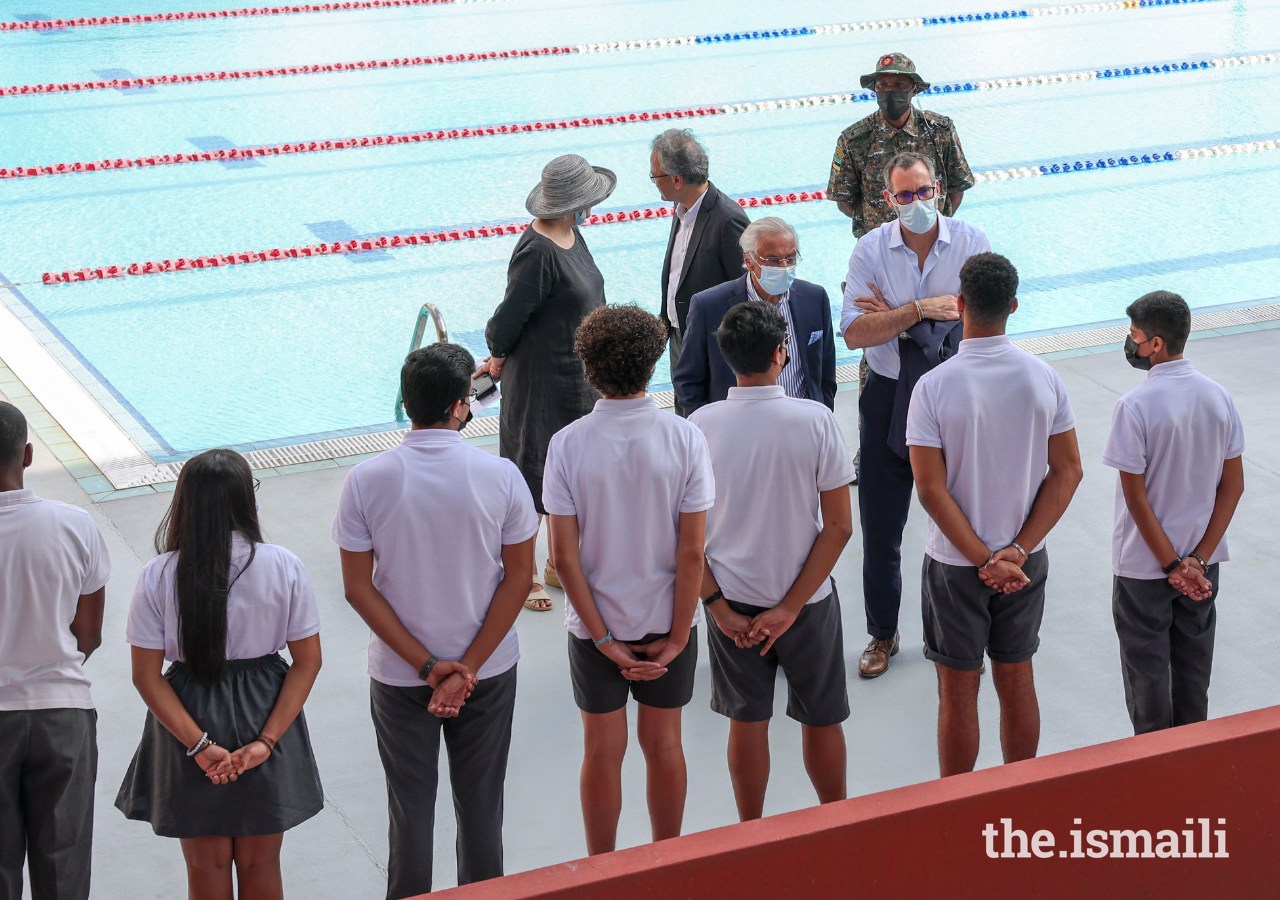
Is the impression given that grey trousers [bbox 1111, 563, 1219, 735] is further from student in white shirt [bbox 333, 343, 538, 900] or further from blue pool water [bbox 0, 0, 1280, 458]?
blue pool water [bbox 0, 0, 1280, 458]

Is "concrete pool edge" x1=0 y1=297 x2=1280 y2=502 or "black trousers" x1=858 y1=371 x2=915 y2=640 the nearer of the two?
"black trousers" x1=858 y1=371 x2=915 y2=640

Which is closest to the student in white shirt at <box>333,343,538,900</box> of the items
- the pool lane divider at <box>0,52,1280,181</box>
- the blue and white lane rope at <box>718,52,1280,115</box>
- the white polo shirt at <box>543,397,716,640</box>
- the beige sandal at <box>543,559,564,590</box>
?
the white polo shirt at <box>543,397,716,640</box>

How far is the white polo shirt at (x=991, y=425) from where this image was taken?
310 centimetres

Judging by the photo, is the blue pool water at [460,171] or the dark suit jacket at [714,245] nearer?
the dark suit jacket at [714,245]

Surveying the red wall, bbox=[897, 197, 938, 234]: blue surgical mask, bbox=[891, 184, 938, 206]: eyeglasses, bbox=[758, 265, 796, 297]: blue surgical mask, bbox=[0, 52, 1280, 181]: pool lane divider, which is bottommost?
the red wall

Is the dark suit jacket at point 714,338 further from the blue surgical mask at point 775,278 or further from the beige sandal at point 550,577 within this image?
the beige sandal at point 550,577

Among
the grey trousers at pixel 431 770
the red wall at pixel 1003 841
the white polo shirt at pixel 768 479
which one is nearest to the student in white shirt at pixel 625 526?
the white polo shirt at pixel 768 479

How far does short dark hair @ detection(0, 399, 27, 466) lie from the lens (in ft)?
8.59

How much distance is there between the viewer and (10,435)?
2.64 meters

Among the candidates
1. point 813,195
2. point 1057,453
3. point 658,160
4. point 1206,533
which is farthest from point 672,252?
point 813,195

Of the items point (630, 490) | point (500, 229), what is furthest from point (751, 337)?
point (500, 229)

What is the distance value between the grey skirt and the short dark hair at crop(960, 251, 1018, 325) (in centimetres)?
177

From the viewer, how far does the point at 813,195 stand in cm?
976

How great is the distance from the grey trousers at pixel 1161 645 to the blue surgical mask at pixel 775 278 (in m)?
1.15
